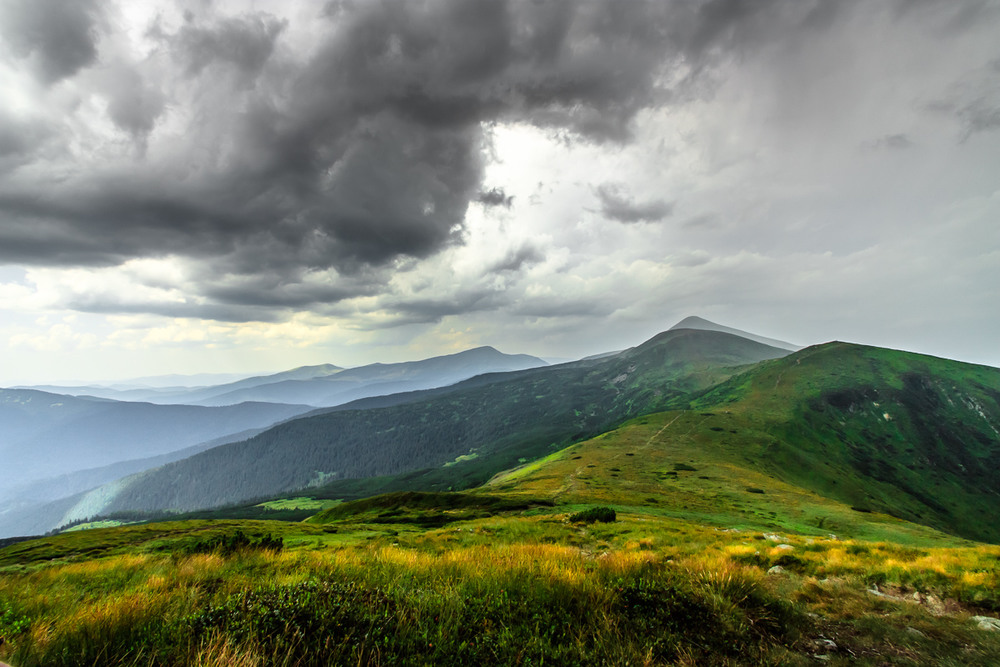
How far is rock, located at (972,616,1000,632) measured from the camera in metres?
5.86

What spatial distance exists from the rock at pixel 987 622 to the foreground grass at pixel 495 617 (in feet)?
0.58

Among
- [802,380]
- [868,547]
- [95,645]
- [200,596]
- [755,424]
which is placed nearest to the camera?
[95,645]

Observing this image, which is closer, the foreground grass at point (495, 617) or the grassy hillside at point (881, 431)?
the foreground grass at point (495, 617)

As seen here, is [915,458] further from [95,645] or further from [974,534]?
[95,645]

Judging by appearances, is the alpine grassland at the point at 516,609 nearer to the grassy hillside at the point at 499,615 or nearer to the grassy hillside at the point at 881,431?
the grassy hillside at the point at 499,615

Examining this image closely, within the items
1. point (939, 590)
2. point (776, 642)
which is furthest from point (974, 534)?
point (776, 642)

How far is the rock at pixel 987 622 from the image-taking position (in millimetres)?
5863

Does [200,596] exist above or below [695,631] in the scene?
above

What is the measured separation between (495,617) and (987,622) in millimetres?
8341

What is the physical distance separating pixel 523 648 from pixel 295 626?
2661 millimetres

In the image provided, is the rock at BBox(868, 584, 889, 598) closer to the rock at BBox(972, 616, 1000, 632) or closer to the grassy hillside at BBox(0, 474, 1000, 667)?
the grassy hillside at BBox(0, 474, 1000, 667)

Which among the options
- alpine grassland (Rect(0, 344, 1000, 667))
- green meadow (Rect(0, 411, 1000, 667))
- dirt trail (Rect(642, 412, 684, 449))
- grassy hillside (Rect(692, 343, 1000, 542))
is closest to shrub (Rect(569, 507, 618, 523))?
alpine grassland (Rect(0, 344, 1000, 667))

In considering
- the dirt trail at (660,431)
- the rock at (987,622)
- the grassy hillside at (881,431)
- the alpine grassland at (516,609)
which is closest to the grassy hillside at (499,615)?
the alpine grassland at (516,609)

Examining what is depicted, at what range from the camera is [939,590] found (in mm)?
7648
